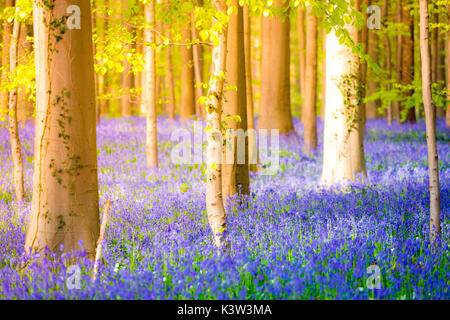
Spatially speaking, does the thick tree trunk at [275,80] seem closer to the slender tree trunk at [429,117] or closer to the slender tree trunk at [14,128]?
the slender tree trunk at [14,128]

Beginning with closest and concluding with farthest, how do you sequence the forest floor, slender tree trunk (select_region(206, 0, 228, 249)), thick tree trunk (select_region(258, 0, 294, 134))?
the forest floor → slender tree trunk (select_region(206, 0, 228, 249)) → thick tree trunk (select_region(258, 0, 294, 134))

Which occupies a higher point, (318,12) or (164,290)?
(318,12)

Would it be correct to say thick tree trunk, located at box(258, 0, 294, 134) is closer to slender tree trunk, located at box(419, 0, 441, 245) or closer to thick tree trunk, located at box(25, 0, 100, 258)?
slender tree trunk, located at box(419, 0, 441, 245)

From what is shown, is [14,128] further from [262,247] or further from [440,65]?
[440,65]

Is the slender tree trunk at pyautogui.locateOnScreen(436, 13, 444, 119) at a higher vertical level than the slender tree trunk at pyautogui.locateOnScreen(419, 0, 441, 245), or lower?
higher

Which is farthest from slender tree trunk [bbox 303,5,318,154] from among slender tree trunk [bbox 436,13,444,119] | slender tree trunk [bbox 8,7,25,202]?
slender tree trunk [bbox 436,13,444,119]

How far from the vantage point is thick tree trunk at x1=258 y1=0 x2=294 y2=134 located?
629 inches

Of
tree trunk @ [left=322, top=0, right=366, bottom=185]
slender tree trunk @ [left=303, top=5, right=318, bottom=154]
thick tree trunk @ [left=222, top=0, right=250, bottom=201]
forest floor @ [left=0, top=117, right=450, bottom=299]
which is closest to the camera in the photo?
forest floor @ [left=0, top=117, right=450, bottom=299]

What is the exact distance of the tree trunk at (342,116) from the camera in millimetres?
9391

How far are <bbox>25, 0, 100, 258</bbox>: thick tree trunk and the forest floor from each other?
34cm

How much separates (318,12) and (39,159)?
3.38 metres
